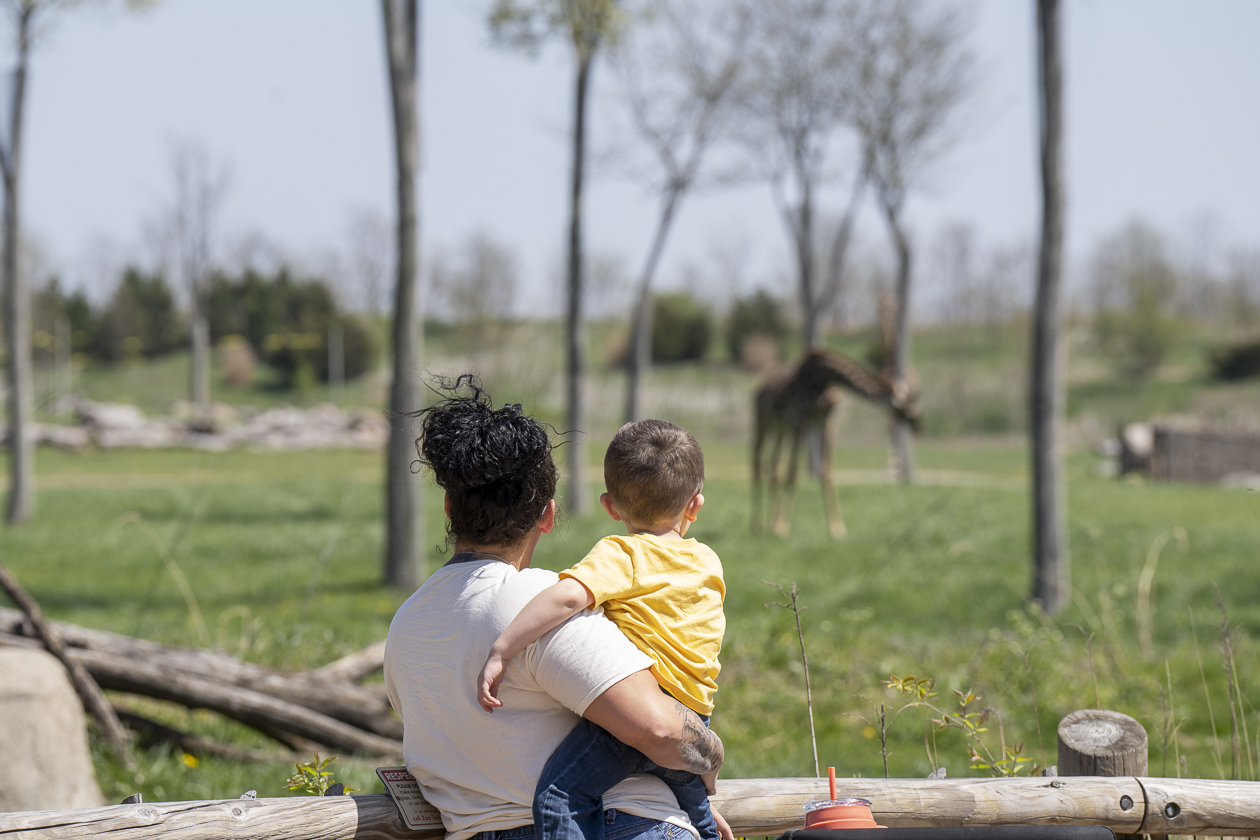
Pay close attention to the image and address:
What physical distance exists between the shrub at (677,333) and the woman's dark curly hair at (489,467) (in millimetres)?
45318

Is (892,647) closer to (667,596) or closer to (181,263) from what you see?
(667,596)

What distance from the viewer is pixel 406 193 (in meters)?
8.77

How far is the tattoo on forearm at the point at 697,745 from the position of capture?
6.06ft

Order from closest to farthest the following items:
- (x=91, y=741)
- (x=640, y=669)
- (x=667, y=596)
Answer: (x=640, y=669) → (x=667, y=596) → (x=91, y=741)

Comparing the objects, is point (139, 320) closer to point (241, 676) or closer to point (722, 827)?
point (241, 676)

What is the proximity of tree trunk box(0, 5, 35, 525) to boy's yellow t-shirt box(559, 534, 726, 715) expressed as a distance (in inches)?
519

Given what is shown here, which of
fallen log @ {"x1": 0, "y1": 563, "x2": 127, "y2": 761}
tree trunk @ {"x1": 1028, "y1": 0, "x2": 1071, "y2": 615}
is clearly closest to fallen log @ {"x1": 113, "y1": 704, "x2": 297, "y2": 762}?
fallen log @ {"x1": 0, "y1": 563, "x2": 127, "y2": 761}

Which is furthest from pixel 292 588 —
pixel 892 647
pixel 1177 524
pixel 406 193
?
pixel 1177 524

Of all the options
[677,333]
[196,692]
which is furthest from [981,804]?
[677,333]

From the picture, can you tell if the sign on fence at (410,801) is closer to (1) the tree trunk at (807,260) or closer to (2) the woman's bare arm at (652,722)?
(2) the woman's bare arm at (652,722)

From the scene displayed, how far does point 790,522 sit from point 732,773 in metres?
7.86

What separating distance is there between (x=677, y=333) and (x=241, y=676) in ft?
141

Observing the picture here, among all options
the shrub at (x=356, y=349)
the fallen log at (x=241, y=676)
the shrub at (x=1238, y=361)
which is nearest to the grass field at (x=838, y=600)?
the fallen log at (x=241, y=676)

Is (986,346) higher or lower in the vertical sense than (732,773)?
higher
